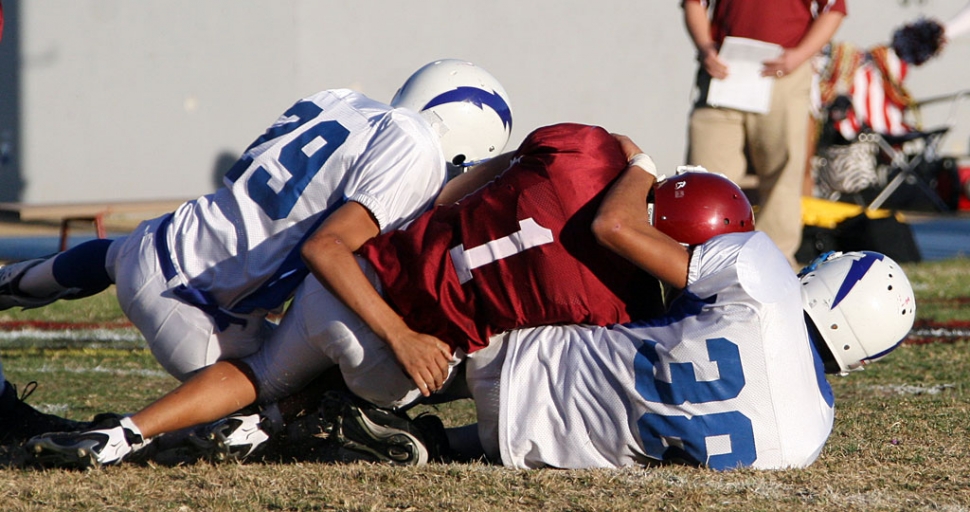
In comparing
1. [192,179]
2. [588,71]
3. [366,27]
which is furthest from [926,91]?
[192,179]

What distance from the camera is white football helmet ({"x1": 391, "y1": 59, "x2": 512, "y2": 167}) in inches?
161

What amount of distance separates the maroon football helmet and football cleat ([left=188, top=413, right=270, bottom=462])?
128 cm

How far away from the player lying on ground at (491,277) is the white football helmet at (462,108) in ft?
2.09

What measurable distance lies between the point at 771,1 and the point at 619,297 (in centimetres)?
351

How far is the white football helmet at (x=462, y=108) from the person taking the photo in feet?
13.4

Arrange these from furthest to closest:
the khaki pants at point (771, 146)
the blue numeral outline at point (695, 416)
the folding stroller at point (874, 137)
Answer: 1. the folding stroller at point (874, 137)
2. the khaki pants at point (771, 146)
3. the blue numeral outline at point (695, 416)

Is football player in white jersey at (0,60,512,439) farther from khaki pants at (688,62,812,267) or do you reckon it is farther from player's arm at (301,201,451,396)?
khaki pants at (688,62,812,267)

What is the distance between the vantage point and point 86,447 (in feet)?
10.2

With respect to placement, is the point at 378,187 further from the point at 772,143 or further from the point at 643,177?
the point at 772,143

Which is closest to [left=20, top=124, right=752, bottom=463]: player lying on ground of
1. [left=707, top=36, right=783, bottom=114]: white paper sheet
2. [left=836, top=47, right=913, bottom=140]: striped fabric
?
[left=707, top=36, right=783, bottom=114]: white paper sheet

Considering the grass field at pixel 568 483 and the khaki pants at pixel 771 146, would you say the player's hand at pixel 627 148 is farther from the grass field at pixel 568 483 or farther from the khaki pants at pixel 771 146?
the khaki pants at pixel 771 146

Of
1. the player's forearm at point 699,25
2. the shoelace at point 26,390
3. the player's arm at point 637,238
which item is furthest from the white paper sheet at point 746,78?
the shoelace at point 26,390

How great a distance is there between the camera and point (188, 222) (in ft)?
11.8

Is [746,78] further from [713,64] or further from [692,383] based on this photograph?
[692,383]
